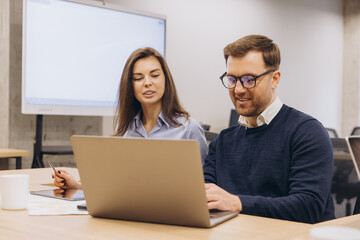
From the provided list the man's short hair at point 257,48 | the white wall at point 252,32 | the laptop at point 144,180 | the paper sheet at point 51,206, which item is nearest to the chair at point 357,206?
the man's short hair at point 257,48

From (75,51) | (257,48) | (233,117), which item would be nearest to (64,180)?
(257,48)

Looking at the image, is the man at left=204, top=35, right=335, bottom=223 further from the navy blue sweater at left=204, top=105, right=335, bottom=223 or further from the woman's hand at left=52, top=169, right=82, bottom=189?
the woman's hand at left=52, top=169, right=82, bottom=189

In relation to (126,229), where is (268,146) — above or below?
above

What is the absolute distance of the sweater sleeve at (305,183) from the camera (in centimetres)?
136

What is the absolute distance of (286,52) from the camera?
5.76 metres

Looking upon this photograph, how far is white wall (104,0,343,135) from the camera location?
4.60 meters

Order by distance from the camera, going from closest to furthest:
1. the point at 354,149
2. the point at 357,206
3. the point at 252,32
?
the point at 354,149
the point at 357,206
the point at 252,32

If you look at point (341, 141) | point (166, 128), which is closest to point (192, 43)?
point (166, 128)

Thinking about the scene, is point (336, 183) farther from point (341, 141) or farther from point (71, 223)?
point (71, 223)

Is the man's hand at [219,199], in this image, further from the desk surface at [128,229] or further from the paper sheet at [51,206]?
the paper sheet at [51,206]

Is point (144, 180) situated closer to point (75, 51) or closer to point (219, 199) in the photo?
point (219, 199)

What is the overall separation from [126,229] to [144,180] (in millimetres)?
120

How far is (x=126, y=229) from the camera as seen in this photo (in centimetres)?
109

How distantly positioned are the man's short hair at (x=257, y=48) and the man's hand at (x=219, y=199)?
1.78ft
